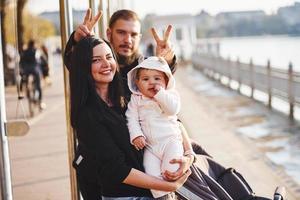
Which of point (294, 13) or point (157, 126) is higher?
point (294, 13)

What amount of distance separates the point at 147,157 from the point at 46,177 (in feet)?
12.4

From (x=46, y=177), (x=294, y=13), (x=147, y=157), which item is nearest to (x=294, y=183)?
(x=46, y=177)

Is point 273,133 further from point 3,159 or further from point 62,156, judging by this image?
point 3,159

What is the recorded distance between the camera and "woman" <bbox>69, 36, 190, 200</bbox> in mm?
2309

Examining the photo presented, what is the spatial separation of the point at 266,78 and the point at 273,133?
12.2 ft

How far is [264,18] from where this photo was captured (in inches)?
908

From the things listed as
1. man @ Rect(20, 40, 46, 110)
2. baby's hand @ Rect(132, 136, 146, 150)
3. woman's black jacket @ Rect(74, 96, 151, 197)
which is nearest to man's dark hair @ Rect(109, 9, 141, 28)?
woman's black jacket @ Rect(74, 96, 151, 197)

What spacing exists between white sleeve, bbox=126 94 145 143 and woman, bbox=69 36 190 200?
3cm

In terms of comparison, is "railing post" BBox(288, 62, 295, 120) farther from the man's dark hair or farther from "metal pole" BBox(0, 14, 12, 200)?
"metal pole" BBox(0, 14, 12, 200)

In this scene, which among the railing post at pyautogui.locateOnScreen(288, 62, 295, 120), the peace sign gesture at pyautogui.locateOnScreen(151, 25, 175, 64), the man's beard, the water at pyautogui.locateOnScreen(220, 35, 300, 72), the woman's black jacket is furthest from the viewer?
the water at pyautogui.locateOnScreen(220, 35, 300, 72)

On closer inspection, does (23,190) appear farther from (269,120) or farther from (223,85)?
(223,85)

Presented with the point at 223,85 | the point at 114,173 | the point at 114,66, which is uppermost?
the point at 114,66

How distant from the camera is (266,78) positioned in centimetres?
1205

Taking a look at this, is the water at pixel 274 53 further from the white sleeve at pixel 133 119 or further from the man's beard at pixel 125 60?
the white sleeve at pixel 133 119
